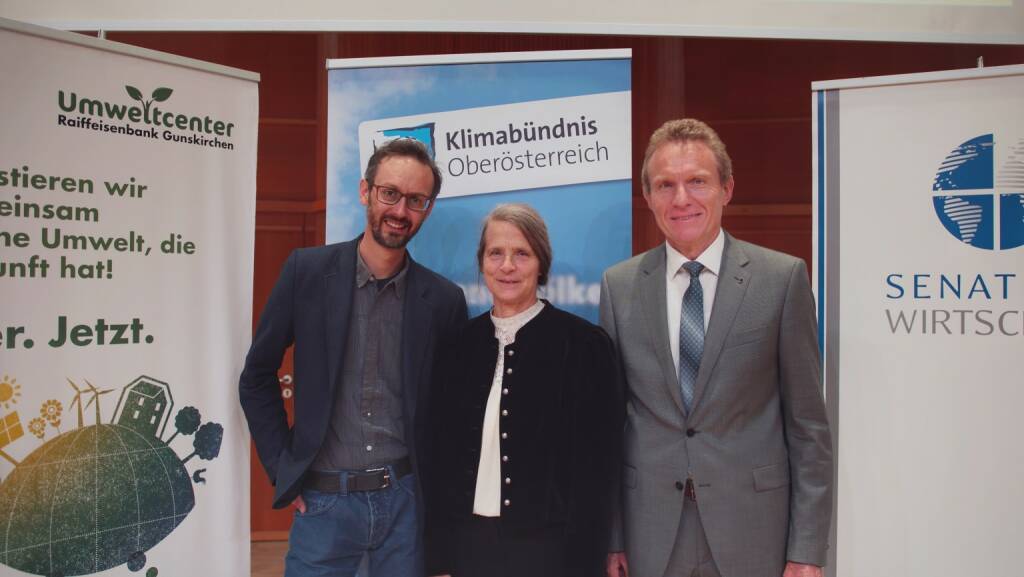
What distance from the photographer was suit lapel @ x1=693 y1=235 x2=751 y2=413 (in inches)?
68.2

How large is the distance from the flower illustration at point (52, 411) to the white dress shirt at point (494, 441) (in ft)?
3.89

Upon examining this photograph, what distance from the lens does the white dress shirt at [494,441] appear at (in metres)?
1.78

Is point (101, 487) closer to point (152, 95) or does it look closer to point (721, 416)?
point (152, 95)

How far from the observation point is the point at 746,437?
174 cm

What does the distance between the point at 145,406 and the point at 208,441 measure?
212mm

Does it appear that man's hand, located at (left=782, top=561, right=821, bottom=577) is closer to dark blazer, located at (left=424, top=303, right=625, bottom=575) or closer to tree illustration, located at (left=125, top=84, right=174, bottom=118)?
dark blazer, located at (left=424, top=303, right=625, bottom=575)

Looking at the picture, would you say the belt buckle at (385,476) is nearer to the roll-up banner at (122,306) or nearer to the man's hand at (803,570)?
the roll-up banner at (122,306)

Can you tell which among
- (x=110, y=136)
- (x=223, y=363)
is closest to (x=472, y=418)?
(x=223, y=363)

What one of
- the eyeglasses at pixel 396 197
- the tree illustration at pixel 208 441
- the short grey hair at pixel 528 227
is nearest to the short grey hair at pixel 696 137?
the short grey hair at pixel 528 227

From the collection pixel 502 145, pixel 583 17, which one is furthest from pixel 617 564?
pixel 583 17

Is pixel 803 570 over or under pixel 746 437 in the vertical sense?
under

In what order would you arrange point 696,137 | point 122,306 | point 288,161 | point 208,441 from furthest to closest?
point 288,161 < point 208,441 < point 122,306 < point 696,137

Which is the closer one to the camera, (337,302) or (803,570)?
(803,570)

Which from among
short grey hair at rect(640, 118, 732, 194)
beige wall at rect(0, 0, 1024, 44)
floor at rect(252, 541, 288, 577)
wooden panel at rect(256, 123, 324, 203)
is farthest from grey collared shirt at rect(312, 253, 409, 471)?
wooden panel at rect(256, 123, 324, 203)
